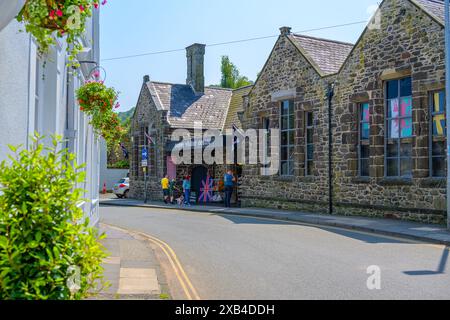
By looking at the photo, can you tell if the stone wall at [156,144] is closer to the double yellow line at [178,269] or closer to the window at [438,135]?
the double yellow line at [178,269]

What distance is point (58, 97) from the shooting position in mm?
8281

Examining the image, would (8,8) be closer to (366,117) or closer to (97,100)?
(97,100)

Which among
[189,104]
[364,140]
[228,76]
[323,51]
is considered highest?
[228,76]

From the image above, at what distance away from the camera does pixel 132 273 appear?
9141 millimetres

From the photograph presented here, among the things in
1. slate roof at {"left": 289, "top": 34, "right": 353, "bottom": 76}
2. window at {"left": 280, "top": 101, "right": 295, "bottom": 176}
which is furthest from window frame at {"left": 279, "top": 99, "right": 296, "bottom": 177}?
slate roof at {"left": 289, "top": 34, "right": 353, "bottom": 76}

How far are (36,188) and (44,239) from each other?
14.4 inches

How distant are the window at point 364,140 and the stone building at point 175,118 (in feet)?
43.6

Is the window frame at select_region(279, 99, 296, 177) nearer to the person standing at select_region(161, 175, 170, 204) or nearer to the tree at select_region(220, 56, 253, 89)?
the person standing at select_region(161, 175, 170, 204)

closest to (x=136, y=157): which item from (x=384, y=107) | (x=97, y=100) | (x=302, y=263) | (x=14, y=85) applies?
(x=384, y=107)

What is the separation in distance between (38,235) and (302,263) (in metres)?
7.11

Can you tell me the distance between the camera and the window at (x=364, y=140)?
19.6 meters

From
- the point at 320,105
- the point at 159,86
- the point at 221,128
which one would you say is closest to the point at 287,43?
the point at 320,105

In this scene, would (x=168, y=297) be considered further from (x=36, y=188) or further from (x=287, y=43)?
(x=287, y=43)

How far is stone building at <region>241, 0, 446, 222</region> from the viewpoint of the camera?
1672cm
